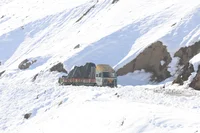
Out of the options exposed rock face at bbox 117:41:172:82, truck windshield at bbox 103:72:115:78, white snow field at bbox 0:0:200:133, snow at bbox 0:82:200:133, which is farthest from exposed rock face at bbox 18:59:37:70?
truck windshield at bbox 103:72:115:78

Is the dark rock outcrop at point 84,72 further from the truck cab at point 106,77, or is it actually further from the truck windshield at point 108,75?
the truck windshield at point 108,75

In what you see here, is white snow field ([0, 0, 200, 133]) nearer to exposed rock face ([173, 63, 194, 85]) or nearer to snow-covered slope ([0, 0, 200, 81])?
snow-covered slope ([0, 0, 200, 81])

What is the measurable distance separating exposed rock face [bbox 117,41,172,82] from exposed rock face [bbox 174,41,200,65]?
3.50 feet

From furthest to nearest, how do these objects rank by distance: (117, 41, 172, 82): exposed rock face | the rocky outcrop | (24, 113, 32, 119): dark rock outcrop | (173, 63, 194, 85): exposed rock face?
(117, 41, 172, 82): exposed rock face, the rocky outcrop, (173, 63, 194, 85): exposed rock face, (24, 113, 32, 119): dark rock outcrop

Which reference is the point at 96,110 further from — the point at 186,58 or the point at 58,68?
the point at 58,68

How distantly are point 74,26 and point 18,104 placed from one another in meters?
28.1

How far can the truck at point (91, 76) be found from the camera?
36.5 meters

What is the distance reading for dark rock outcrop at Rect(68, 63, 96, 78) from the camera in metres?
39.0

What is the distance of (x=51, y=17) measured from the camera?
6562 centimetres

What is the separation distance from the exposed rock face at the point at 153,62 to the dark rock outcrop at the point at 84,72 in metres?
2.83

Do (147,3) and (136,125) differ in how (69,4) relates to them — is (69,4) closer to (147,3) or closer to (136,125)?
(147,3)

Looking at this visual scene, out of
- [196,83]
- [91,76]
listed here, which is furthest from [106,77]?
[196,83]

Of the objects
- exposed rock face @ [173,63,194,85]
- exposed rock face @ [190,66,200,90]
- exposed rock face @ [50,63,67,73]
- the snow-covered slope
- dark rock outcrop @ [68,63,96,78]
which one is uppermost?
the snow-covered slope

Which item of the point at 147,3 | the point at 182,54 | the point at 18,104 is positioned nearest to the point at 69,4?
the point at 147,3
